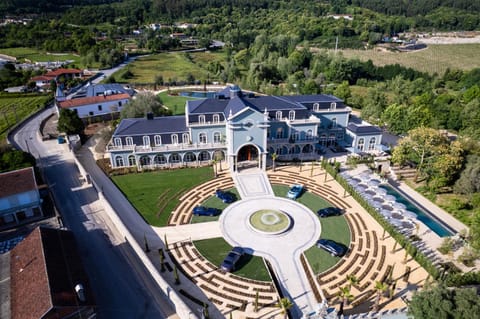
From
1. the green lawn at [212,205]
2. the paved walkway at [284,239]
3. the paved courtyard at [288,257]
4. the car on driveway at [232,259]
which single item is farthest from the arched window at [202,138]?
the car on driveway at [232,259]

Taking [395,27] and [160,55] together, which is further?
[395,27]

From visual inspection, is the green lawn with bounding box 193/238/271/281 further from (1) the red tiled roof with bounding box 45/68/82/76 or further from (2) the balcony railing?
(1) the red tiled roof with bounding box 45/68/82/76

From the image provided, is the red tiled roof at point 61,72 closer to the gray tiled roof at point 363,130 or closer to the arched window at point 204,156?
the arched window at point 204,156

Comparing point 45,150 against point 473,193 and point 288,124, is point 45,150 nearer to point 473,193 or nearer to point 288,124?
point 288,124

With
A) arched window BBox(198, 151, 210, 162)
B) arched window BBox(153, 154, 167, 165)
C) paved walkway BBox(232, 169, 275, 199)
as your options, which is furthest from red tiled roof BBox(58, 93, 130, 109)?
paved walkway BBox(232, 169, 275, 199)

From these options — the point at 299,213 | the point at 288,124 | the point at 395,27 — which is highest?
the point at 395,27

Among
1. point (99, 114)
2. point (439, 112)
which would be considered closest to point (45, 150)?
point (99, 114)

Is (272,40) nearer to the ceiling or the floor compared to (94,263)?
nearer to the ceiling
